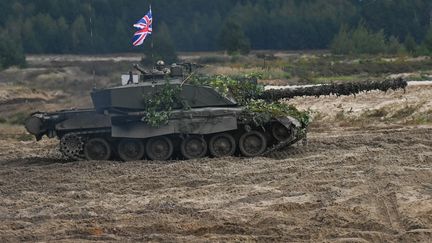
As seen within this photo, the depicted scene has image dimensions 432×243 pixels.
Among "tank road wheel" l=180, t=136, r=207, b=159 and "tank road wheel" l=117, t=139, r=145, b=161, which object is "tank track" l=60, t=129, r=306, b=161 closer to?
"tank road wheel" l=117, t=139, r=145, b=161

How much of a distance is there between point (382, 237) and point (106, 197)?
5.59 m

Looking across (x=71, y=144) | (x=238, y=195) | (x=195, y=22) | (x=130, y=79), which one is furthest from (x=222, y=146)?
(x=195, y=22)

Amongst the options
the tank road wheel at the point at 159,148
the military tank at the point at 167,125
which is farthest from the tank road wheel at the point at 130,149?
the tank road wheel at the point at 159,148

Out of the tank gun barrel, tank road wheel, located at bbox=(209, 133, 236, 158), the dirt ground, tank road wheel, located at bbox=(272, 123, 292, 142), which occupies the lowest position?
the dirt ground

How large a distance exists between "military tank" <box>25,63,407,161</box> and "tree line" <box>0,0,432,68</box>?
52.4 meters

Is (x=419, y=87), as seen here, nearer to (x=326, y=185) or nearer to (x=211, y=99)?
(x=211, y=99)

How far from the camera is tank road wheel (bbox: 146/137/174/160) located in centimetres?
1941

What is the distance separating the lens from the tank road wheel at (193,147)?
63.4ft

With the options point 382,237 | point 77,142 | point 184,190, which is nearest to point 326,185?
point 184,190

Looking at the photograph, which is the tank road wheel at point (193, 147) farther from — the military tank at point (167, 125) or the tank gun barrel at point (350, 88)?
the tank gun barrel at point (350, 88)

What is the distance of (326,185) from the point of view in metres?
15.4

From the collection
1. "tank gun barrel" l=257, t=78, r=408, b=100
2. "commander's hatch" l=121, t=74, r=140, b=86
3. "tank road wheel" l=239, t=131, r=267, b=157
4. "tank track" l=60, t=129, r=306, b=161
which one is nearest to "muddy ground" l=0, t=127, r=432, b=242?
"tank track" l=60, t=129, r=306, b=161

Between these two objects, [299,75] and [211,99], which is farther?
[299,75]

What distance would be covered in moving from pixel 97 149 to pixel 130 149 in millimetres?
763
